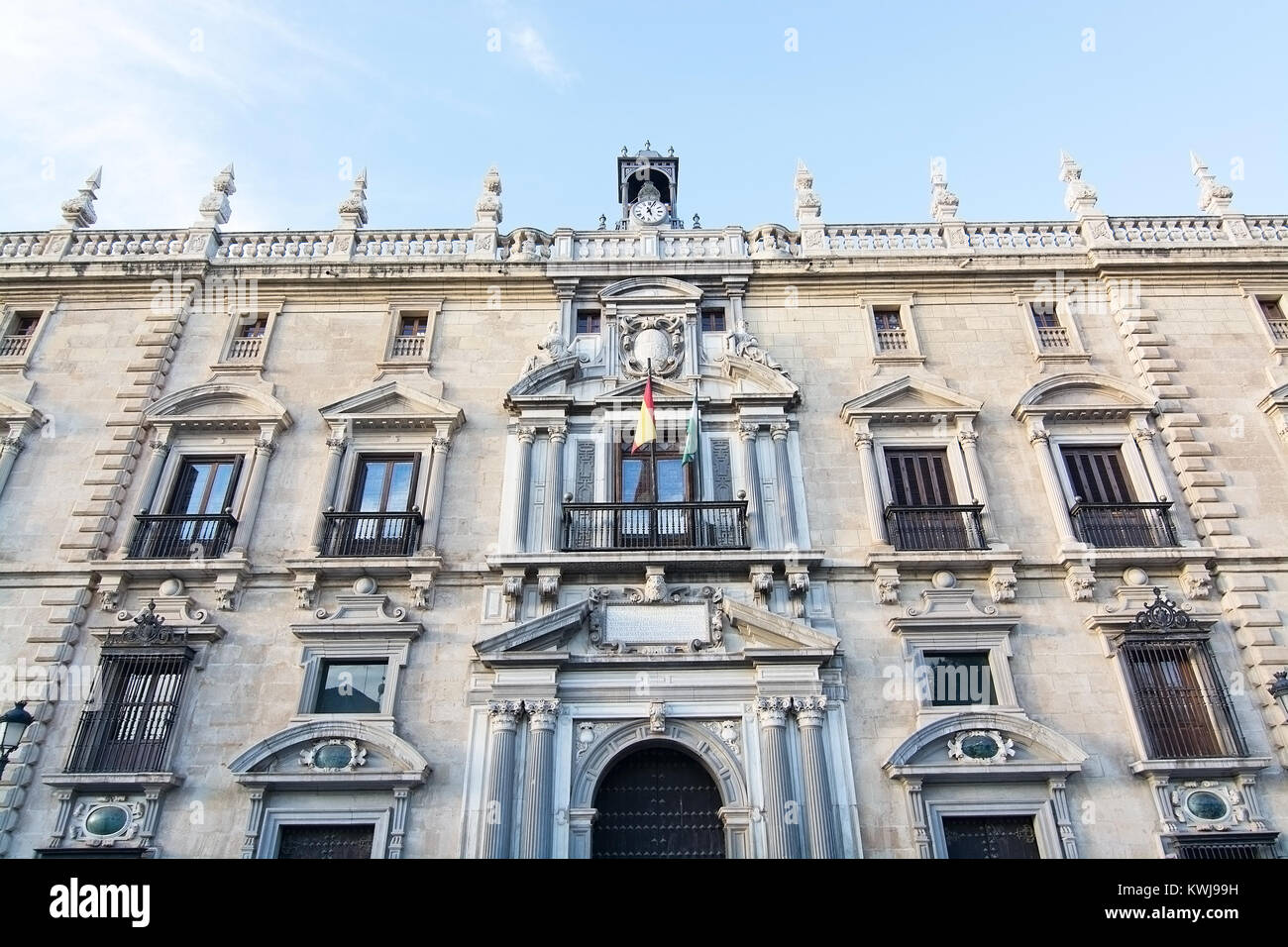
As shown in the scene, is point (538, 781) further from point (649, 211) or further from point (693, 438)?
point (649, 211)

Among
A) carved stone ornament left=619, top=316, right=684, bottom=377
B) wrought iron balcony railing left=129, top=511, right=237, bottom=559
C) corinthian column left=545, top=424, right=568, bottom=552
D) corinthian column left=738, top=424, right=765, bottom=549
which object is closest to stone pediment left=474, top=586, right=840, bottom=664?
corinthian column left=738, top=424, right=765, bottom=549

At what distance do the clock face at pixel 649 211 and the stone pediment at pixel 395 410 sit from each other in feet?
22.9

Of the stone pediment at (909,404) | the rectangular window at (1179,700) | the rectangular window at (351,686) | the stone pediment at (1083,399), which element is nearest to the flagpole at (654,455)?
the stone pediment at (909,404)

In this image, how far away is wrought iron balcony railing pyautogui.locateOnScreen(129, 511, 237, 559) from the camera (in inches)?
569

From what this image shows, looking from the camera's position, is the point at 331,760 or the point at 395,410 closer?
Result: the point at 331,760

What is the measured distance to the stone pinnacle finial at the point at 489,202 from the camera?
19094 millimetres

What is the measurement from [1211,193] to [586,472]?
15144mm

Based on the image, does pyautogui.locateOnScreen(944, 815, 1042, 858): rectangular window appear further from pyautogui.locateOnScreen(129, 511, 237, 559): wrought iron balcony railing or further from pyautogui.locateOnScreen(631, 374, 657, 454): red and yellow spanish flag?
pyautogui.locateOnScreen(129, 511, 237, 559): wrought iron balcony railing

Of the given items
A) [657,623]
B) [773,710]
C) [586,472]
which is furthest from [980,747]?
[586,472]

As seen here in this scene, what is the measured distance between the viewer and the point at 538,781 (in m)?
12.2

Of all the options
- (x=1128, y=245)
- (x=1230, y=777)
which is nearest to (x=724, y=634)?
(x=1230, y=777)

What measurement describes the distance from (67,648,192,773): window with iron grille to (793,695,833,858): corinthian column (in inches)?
358

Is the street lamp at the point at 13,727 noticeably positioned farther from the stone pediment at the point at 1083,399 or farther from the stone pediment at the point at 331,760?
the stone pediment at the point at 1083,399
